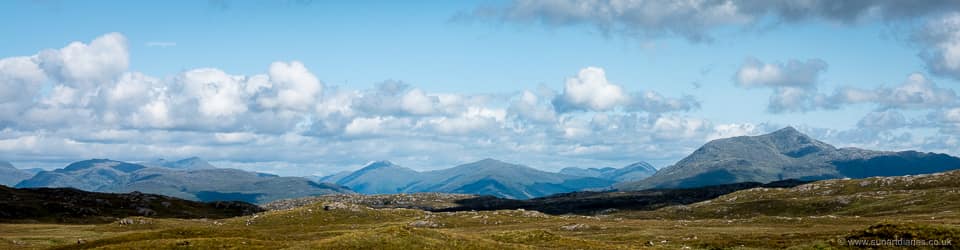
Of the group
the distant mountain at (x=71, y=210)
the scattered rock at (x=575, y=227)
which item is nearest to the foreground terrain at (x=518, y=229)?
the scattered rock at (x=575, y=227)

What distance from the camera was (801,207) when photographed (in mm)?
189625

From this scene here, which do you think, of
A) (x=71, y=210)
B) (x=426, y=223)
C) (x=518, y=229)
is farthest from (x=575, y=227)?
(x=71, y=210)

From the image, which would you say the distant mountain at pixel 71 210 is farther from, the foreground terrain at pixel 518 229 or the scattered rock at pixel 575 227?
the scattered rock at pixel 575 227

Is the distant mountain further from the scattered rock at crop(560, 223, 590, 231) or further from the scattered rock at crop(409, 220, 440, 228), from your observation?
the scattered rock at crop(560, 223, 590, 231)

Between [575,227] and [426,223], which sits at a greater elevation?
[426,223]

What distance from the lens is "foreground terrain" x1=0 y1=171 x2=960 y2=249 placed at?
2058 inches

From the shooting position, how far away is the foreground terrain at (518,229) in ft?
172

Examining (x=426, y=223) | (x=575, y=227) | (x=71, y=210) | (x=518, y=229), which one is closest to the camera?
(x=575, y=227)

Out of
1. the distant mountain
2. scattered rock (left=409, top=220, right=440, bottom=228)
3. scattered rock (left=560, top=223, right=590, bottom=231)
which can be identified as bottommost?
scattered rock (left=560, top=223, right=590, bottom=231)

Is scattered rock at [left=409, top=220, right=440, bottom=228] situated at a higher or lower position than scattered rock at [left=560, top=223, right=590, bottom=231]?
higher

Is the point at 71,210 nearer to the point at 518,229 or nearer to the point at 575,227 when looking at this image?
the point at 518,229

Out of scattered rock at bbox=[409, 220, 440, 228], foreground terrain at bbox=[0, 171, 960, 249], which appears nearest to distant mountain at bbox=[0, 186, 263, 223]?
foreground terrain at bbox=[0, 171, 960, 249]

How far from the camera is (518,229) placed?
13138 cm

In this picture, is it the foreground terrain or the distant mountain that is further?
the distant mountain
